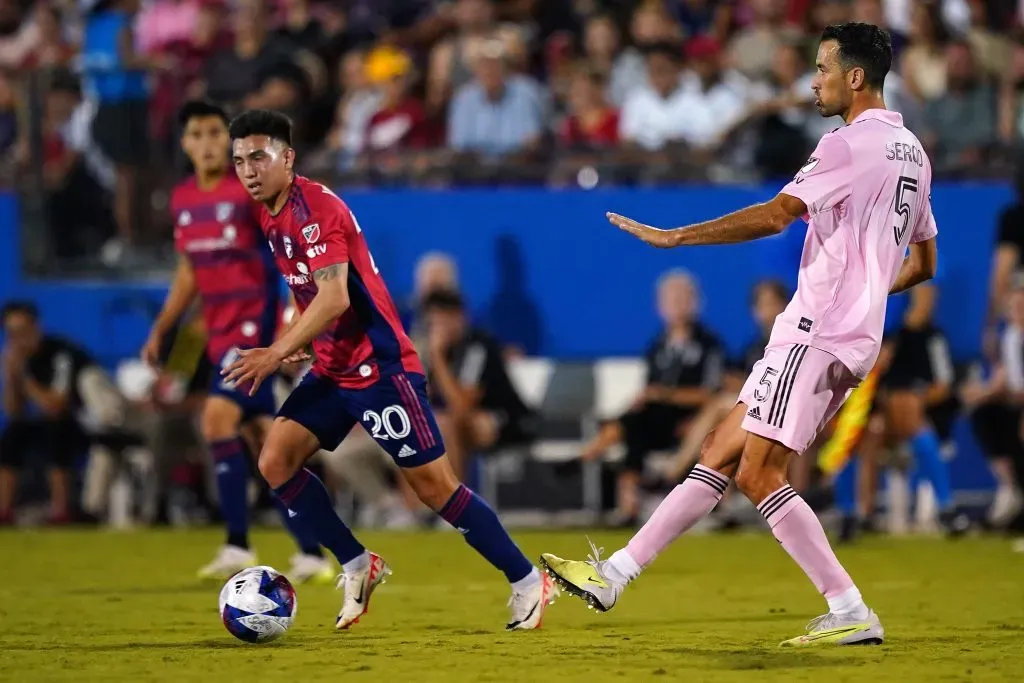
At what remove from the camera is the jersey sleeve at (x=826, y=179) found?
278 inches

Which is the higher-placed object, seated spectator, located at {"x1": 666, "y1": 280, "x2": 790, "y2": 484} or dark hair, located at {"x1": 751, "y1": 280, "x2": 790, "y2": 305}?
dark hair, located at {"x1": 751, "y1": 280, "x2": 790, "y2": 305}

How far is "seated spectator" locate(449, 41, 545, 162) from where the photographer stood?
1630 centimetres

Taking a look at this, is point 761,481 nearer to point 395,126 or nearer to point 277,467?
point 277,467

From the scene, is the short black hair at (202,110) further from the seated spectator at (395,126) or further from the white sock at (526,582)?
the seated spectator at (395,126)

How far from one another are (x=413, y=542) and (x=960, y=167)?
18.4 ft

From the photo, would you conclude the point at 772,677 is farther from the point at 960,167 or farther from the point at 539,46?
the point at 539,46

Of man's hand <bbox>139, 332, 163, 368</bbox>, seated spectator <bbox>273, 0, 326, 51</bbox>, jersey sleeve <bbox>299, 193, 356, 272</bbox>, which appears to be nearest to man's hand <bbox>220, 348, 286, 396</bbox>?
jersey sleeve <bbox>299, 193, 356, 272</bbox>

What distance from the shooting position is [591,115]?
16.2m

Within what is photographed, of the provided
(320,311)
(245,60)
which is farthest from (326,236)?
(245,60)

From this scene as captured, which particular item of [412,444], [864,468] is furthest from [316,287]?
[864,468]

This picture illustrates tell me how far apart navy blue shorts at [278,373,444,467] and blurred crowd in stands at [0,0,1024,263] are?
787 centimetres

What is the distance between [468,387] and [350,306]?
23.9 feet

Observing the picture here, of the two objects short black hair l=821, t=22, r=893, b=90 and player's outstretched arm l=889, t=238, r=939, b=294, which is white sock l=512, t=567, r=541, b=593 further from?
short black hair l=821, t=22, r=893, b=90

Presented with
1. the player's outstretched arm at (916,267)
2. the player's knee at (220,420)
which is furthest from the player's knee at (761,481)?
the player's knee at (220,420)
